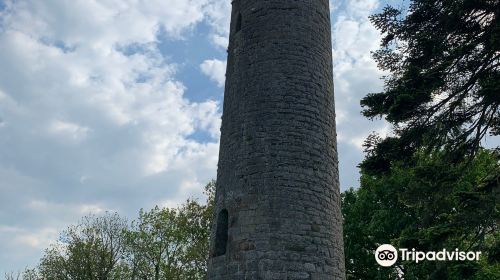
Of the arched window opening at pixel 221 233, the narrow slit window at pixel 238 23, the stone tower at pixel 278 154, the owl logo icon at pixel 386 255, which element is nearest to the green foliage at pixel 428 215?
the owl logo icon at pixel 386 255

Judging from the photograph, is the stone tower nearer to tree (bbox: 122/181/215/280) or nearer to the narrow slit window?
the narrow slit window

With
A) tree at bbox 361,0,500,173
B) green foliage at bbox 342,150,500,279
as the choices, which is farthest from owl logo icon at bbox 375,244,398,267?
tree at bbox 361,0,500,173

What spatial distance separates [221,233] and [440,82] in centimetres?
520

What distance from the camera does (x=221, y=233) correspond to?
30.5ft

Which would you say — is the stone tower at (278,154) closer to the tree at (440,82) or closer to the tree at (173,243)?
the tree at (440,82)

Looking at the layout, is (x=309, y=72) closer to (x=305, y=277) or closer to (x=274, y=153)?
(x=274, y=153)

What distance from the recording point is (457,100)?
32.0ft

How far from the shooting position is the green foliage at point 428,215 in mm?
8703

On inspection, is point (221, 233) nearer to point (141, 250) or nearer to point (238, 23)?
point (238, 23)

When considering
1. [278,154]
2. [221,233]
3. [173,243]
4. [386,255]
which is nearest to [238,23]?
[278,154]

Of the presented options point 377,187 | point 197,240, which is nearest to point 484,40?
point 377,187

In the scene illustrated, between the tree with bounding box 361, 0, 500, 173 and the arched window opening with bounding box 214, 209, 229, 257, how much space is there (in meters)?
3.26

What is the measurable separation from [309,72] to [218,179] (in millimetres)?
2970

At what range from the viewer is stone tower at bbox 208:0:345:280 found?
8.47 meters
